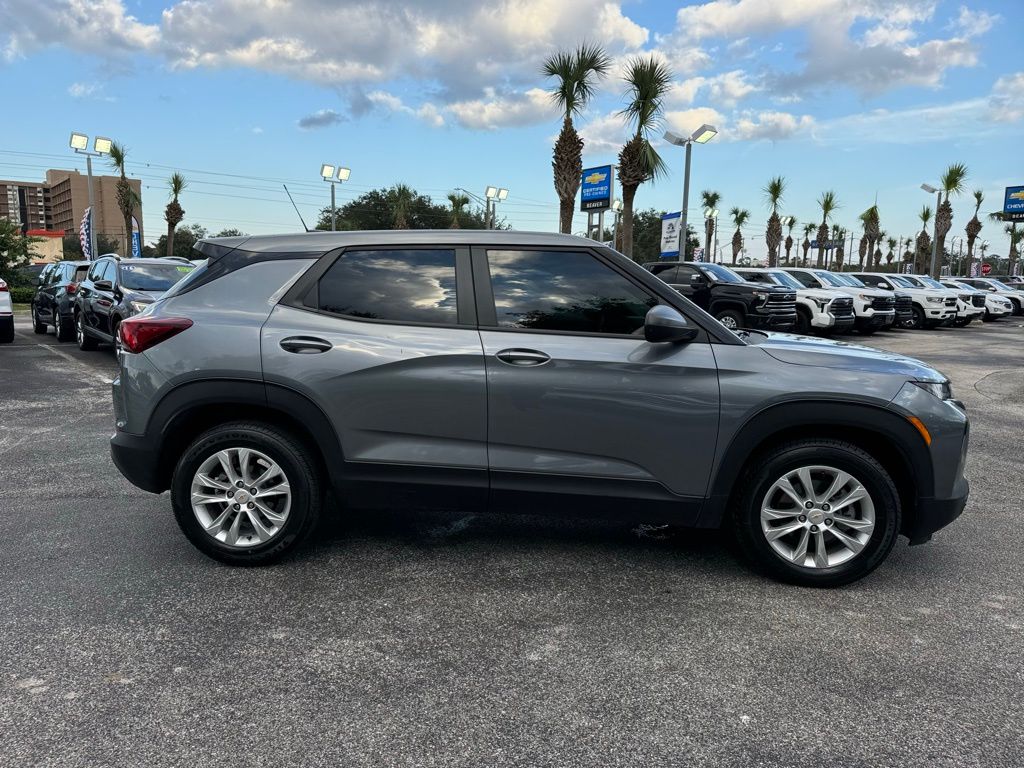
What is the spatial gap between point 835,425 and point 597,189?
30430mm

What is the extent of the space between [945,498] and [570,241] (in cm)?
219

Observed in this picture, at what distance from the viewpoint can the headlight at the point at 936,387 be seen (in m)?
3.59

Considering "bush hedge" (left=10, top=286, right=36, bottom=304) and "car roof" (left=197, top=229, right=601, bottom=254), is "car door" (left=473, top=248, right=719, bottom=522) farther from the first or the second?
"bush hedge" (left=10, top=286, right=36, bottom=304)

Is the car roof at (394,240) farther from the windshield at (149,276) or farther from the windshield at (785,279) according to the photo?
the windshield at (785,279)

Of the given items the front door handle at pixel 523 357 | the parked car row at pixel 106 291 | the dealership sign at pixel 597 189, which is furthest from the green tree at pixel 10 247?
the front door handle at pixel 523 357

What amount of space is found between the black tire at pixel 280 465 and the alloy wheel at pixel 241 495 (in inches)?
1.0

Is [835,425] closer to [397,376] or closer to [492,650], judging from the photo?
[492,650]

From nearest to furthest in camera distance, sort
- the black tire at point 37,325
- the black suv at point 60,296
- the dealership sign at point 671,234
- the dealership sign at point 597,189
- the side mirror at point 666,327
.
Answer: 1. the side mirror at point 666,327
2. the black suv at point 60,296
3. the black tire at point 37,325
4. the dealership sign at point 671,234
5. the dealership sign at point 597,189

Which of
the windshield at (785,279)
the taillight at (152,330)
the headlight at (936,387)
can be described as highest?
the windshield at (785,279)

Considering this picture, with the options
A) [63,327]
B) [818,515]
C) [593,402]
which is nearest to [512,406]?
[593,402]

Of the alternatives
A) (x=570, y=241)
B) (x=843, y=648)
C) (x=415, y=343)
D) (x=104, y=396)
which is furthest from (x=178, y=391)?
(x=104, y=396)

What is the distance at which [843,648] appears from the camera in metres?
3.12

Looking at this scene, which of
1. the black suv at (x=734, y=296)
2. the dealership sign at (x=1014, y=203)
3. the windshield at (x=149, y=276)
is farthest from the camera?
the dealership sign at (x=1014, y=203)

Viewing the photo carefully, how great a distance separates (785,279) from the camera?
20.1 m
